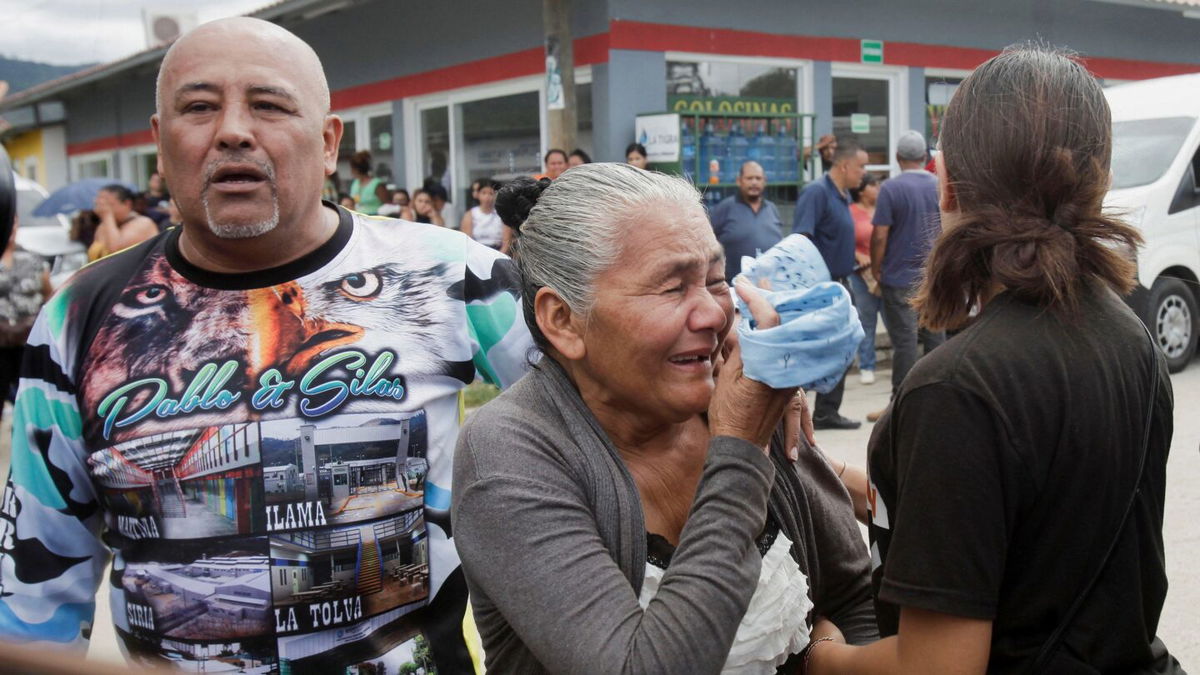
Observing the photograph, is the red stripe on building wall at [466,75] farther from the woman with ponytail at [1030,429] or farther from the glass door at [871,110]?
the woman with ponytail at [1030,429]

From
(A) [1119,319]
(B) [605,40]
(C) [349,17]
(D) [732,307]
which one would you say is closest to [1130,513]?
(A) [1119,319]

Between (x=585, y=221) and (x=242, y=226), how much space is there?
68 centimetres

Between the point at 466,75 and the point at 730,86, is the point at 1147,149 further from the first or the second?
the point at 466,75

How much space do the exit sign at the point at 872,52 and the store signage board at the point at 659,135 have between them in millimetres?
3752

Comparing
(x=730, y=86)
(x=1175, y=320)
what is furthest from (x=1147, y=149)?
(x=730, y=86)

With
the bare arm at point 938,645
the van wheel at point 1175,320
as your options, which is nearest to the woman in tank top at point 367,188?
the van wheel at point 1175,320

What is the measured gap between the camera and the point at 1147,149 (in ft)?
31.4

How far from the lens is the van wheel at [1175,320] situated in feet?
30.3

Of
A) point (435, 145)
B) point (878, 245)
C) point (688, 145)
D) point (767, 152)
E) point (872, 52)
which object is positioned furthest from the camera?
point (435, 145)

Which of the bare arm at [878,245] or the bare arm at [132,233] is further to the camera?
the bare arm at [132,233]

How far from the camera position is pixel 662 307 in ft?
5.15

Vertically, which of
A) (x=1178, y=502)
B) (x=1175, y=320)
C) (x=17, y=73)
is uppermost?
(x=17, y=73)

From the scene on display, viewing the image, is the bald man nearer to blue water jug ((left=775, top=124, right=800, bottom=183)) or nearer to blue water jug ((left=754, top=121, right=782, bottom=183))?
blue water jug ((left=754, top=121, right=782, bottom=183))

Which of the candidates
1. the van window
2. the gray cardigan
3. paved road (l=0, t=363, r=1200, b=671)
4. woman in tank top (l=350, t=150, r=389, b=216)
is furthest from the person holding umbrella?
the gray cardigan
